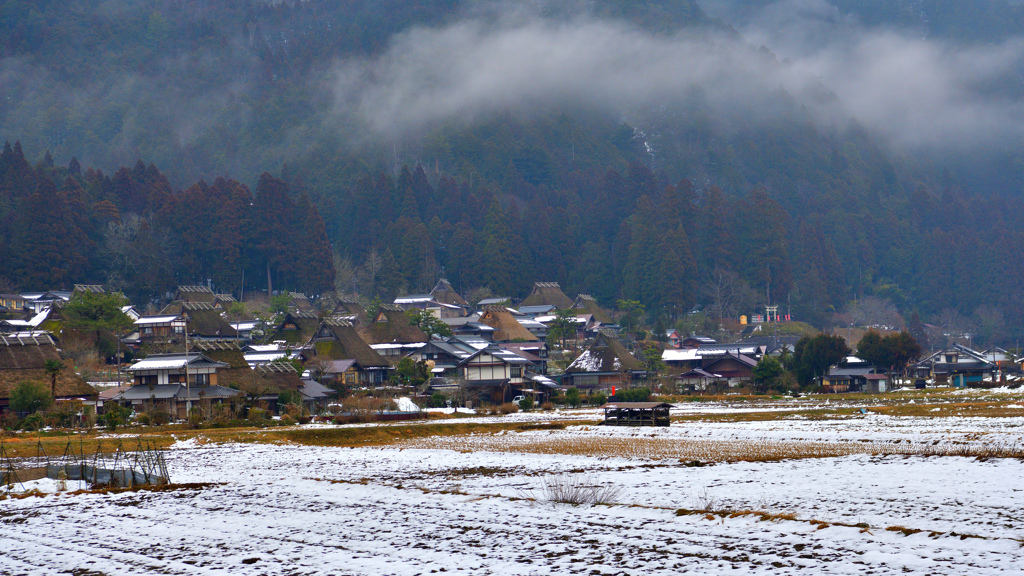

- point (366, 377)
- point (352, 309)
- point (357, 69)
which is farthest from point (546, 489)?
point (357, 69)

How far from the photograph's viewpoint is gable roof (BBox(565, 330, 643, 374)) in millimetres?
57312

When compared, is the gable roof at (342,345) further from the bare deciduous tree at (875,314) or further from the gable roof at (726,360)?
the bare deciduous tree at (875,314)

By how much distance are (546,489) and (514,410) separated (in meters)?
29.9

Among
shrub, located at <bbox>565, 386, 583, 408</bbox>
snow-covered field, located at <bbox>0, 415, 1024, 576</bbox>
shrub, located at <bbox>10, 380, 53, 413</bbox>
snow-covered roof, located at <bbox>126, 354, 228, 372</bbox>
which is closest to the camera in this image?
snow-covered field, located at <bbox>0, 415, 1024, 576</bbox>

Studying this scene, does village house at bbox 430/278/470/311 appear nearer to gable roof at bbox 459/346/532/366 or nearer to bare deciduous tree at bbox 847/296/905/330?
gable roof at bbox 459/346/532/366

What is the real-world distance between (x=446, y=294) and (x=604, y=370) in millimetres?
33916

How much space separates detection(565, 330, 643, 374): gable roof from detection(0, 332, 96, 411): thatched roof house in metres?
29.9

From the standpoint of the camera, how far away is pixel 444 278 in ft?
323

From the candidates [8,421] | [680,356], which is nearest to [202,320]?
[8,421]

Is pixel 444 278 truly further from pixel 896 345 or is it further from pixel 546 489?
pixel 546 489

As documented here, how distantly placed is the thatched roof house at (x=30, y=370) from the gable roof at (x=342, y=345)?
15998mm

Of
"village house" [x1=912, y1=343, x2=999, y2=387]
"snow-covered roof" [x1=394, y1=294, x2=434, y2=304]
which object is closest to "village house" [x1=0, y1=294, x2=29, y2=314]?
"snow-covered roof" [x1=394, y1=294, x2=434, y2=304]

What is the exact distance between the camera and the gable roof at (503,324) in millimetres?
71812

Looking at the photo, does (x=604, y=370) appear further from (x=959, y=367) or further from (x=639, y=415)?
(x=639, y=415)
